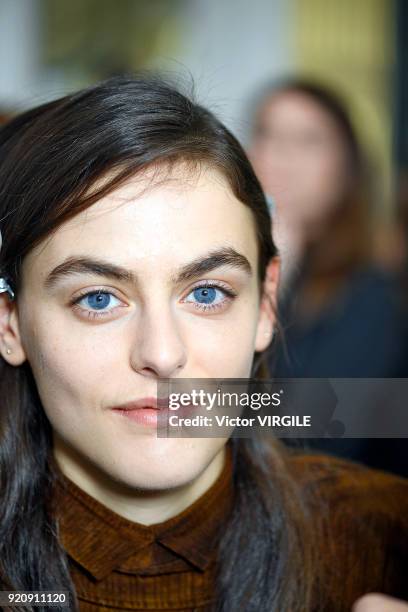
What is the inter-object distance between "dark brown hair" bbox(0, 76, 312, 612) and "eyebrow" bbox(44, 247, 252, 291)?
0.06 m

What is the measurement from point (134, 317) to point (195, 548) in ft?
1.19

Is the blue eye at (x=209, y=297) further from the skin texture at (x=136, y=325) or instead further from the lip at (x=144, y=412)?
the lip at (x=144, y=412)

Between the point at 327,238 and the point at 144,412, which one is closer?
the point at 144,412

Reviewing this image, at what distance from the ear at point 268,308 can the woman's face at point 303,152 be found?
1.18 meters

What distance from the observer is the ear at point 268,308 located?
1.42 m

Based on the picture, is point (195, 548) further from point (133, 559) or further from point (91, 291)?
point (91, 291)

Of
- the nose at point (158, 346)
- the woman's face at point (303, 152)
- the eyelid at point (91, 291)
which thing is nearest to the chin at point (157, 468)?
the nose at point (158, 346)

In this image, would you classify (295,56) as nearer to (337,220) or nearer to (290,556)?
(337,220)

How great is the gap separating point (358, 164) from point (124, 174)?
1619 mm

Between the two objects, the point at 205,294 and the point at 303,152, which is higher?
the point at 303,152

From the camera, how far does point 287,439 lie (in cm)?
153

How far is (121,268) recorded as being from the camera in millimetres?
1195

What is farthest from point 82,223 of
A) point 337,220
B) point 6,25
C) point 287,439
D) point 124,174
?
point 6,25

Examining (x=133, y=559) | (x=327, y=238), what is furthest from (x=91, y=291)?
(x=327, y=238)
